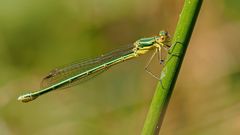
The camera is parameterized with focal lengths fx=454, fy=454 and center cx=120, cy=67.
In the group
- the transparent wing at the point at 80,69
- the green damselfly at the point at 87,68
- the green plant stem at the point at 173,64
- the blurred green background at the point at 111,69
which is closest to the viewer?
the green plant stem at the point at 173,64

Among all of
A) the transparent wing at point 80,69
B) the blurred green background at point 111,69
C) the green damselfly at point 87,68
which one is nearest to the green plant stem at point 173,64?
the green damselfly at point 87,68

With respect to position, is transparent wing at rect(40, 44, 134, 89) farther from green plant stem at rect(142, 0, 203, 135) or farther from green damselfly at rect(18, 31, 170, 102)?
green plant stem at rect(142, 0, 203, 135)

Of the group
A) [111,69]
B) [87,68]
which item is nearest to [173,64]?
[87,68]

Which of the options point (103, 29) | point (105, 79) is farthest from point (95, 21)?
point (105, 79)

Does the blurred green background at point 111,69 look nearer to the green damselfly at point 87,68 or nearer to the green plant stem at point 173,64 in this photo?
the green damselfly at point 87,68

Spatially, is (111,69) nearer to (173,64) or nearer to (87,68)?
(87,68)

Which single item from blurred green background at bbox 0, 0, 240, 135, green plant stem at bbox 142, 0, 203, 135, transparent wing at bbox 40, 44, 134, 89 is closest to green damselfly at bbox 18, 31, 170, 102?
transparent wing at bbox 40, 44, 134, 89

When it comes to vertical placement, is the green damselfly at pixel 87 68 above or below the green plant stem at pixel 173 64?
above
